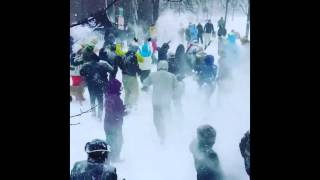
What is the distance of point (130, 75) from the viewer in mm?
3195

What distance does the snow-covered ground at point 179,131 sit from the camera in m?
3.07

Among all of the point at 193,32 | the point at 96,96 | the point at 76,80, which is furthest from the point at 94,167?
the point at 193,32

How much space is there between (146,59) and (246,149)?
919mm

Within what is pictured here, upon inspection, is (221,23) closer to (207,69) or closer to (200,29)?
(200,29)

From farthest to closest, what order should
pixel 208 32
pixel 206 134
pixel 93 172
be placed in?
pixel 208 32 → pixel 206 134 → pixel 93 172

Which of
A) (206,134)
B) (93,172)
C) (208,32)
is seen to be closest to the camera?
(93,172)

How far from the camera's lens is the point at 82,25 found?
10.2ft

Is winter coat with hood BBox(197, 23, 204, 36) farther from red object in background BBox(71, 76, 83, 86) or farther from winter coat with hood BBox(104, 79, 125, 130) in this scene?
red object in background BBox(71, 76, 83, 86)

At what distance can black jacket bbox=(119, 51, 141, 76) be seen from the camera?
320 cm

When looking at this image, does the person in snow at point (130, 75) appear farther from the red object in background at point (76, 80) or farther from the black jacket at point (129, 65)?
the red object in background at point (76, 80)

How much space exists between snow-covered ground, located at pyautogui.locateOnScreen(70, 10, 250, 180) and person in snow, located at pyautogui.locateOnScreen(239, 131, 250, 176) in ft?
0.09

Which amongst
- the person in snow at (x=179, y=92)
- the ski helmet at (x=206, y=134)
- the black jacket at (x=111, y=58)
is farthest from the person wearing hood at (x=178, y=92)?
the black jacket at (x=111, y=58)

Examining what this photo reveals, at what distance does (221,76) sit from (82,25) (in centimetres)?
102
